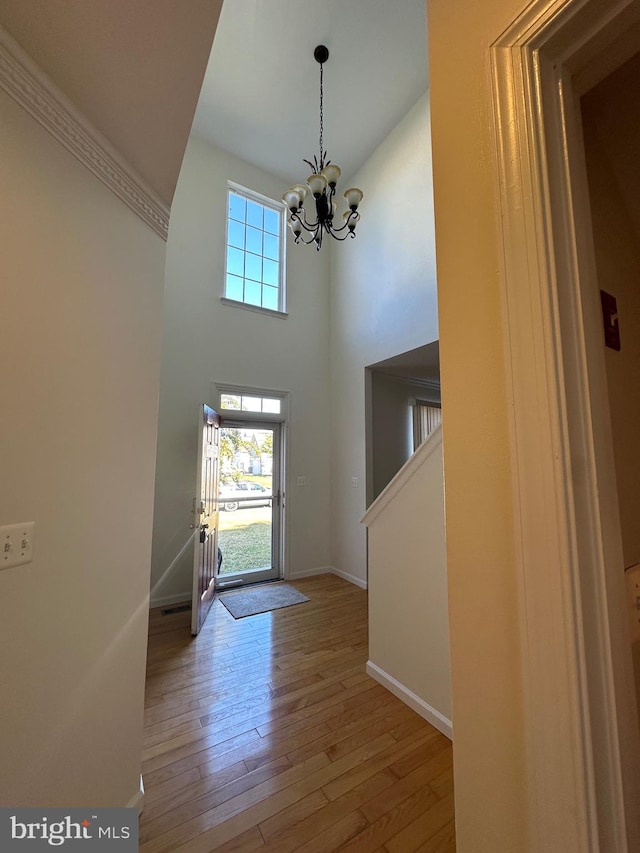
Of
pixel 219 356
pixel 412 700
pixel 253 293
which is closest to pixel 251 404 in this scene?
pixel 219 356

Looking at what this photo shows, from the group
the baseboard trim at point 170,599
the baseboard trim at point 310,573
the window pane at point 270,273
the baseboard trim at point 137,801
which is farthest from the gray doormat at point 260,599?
the window pane at point 270,273

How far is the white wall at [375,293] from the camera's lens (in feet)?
11.6

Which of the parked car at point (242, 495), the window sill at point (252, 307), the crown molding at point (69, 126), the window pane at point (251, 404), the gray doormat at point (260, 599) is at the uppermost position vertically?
the window sill at point (252, 307)

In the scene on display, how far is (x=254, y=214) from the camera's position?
4.61 m

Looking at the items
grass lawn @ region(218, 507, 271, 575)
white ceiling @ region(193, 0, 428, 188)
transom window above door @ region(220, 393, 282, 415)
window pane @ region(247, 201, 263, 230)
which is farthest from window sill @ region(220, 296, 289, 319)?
grass lawn @ region(218, 507, 271, 575)

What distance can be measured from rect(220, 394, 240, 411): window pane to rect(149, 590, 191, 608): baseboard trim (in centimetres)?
205

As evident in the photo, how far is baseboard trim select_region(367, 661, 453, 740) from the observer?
187cm

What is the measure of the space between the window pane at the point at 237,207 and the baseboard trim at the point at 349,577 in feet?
15.4

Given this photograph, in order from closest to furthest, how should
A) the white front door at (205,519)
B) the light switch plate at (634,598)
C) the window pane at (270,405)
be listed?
1. the light switch plate at (634,598)
2. the white front door at (205,519)
3. the window pane at (270,405)

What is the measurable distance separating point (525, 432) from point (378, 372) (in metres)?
3.93

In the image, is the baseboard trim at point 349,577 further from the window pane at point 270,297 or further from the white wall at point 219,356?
the window pane at point 270,297

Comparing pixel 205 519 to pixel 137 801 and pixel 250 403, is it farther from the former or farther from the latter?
pixel 137 801

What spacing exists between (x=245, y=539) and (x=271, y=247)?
3.87 metres

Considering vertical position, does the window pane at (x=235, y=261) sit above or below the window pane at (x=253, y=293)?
above
